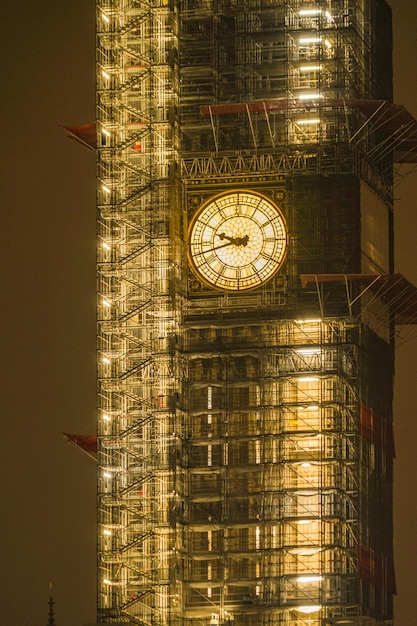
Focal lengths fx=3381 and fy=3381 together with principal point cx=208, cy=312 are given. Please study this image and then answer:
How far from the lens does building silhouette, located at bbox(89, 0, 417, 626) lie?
91.8 m

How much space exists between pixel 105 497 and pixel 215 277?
679 centimetres

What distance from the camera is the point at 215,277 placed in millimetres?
93500

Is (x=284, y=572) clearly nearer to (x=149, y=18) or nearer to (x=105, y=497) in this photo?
(x=105, y=497)

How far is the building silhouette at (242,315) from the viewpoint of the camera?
91812 millimetres

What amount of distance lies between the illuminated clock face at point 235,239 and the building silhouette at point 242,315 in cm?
6

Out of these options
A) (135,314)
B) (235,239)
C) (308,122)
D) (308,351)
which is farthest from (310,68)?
(135,314)

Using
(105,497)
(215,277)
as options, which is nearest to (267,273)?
(215,277)

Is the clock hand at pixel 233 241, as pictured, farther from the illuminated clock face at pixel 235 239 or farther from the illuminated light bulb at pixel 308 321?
the illuminated light bulb at pixel 308 321

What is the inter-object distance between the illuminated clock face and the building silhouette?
0.06m

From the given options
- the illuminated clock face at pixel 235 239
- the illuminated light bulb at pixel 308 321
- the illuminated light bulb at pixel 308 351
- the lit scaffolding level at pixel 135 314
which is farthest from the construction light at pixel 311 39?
the illuminated light bulb at pixel 308 351

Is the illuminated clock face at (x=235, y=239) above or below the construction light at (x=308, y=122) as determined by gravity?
below

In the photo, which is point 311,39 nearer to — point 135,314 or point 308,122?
point 308,122

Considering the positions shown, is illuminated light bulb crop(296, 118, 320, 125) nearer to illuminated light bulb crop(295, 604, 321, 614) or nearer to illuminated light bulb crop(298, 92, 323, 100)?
illuminated light bulb crop(298, 92, 323, 100)

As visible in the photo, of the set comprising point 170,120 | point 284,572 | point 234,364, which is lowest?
point 284,572
